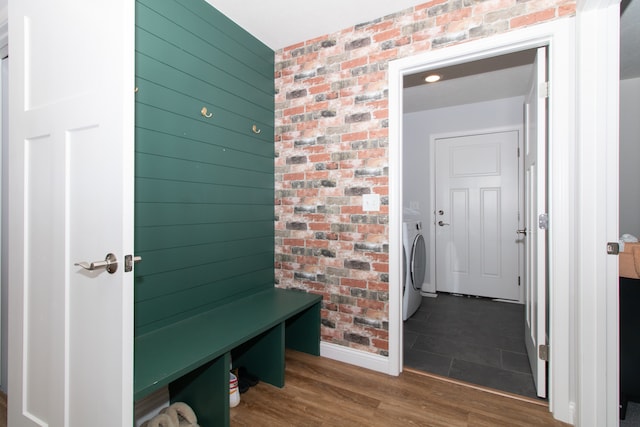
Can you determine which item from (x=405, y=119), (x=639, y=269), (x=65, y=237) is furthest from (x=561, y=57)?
(x=405, y=119)

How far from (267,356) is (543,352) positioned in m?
1.64

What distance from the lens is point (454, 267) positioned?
4137mm

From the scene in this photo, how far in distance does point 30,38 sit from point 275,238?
5.89 ft

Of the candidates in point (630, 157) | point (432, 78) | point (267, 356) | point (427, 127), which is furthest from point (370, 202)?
point (630, 157)

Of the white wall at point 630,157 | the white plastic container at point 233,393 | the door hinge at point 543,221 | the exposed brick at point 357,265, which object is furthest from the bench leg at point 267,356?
the white wall at point 630,157

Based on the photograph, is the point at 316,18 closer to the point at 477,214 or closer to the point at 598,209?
the point at 598,209

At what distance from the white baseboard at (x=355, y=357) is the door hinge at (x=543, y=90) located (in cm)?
189

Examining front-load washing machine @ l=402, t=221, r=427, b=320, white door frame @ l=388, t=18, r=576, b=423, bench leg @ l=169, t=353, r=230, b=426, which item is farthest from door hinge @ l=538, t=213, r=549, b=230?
bench leg @ l=169, t=353, r=230, b=426

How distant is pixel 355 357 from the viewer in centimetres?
219

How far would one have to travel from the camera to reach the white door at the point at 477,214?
381 centimetres

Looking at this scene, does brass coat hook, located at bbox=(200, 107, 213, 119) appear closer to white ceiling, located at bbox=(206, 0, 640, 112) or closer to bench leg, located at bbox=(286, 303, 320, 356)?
white ceiling, located at bbox=(206, 0, 640, 112)

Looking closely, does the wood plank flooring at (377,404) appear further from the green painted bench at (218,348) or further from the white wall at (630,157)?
the white wall at (630,157)

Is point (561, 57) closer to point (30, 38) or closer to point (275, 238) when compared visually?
point (275, 238)

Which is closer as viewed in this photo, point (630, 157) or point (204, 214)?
point (204, 214)
